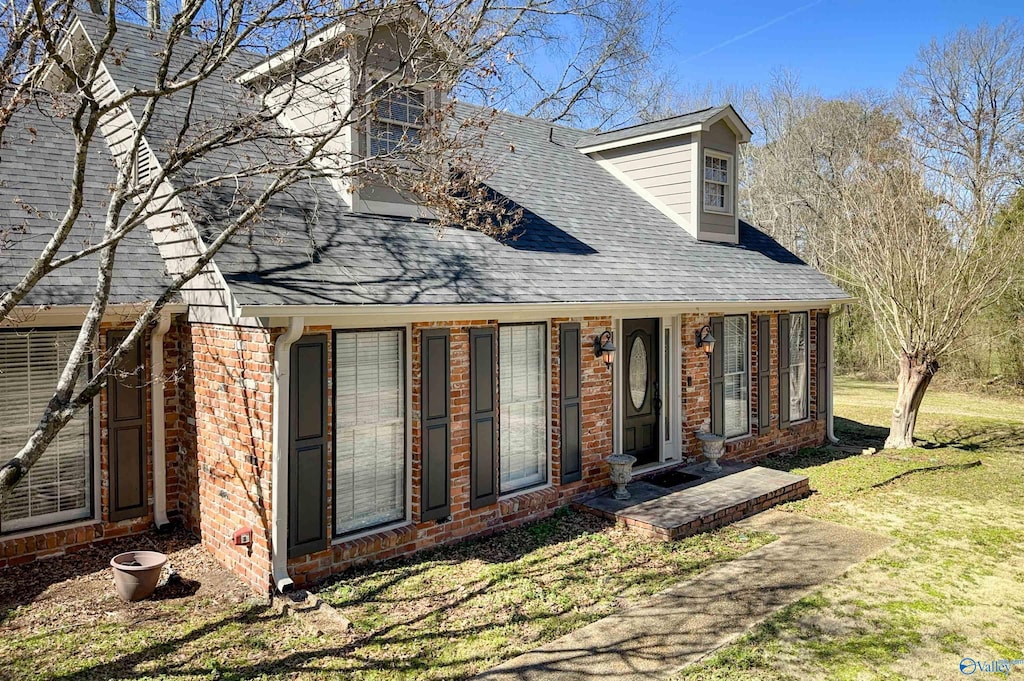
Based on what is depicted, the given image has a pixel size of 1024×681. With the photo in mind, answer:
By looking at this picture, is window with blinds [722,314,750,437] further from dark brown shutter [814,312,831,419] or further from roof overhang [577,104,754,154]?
roof overhang [577,104,754,154]

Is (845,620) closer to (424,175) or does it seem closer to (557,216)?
(424,175)

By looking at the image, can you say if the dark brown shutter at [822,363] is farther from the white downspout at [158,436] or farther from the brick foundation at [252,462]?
the white downspout at [158,436]

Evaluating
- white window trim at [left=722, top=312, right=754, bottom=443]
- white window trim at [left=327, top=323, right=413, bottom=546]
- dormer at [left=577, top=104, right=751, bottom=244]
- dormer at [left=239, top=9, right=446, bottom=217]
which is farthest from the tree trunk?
white window trim at [left=327, top=323, right=413, bottom=546]

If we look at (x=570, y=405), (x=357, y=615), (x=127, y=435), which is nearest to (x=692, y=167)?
(x=570, y=405)

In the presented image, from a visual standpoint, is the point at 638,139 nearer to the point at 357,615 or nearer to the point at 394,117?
the point at 394,117

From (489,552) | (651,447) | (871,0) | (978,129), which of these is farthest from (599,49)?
(489,552)

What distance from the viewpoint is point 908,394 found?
12.4 metres

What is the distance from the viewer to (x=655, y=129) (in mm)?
12570

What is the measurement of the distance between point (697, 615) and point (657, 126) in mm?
9208

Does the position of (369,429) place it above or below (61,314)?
below

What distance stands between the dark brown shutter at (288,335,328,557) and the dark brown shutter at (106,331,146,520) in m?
1.91

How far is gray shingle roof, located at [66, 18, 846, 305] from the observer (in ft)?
21.7

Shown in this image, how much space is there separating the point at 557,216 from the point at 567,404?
338 cm

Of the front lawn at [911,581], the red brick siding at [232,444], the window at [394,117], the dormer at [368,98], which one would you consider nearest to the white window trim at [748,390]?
the front lawn at [911,581]
